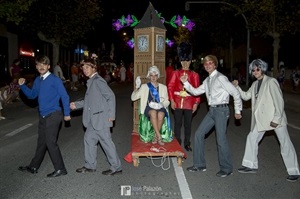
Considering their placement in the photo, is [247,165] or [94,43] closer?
[247,165]

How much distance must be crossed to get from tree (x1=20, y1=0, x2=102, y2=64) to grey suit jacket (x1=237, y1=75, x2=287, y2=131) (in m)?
23.3

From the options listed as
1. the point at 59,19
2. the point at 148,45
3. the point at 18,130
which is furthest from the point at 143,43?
the point at 59,19

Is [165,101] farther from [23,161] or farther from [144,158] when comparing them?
[23,161]

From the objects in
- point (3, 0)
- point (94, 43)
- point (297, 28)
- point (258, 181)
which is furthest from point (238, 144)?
point (94, 43)

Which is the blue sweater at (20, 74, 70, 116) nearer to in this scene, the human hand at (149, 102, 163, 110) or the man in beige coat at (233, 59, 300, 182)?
the human hand at (149, 102, 163, 110)

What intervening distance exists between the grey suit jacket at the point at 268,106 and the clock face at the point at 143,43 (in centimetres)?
321

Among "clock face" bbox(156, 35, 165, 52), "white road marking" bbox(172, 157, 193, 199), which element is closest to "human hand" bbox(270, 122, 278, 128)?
"white road marking" bbox(172, 157, 193, 199)

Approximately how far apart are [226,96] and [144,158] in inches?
88.4

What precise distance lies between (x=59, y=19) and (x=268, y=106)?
80.3 ft

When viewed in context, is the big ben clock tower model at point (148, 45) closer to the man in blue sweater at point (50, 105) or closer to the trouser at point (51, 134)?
the man in blue sweater at point (50, 105)

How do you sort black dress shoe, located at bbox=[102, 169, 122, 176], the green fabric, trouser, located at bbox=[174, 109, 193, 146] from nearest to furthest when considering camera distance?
black dress shoe, located at bbox=[102, 169, 122, 176], the green fabric, trouser, located at bbox=[174, 109, 193, 146]

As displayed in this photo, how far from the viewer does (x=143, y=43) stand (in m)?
9.04

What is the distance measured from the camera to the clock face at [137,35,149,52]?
29.5ft

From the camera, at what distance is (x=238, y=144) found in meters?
9.48
